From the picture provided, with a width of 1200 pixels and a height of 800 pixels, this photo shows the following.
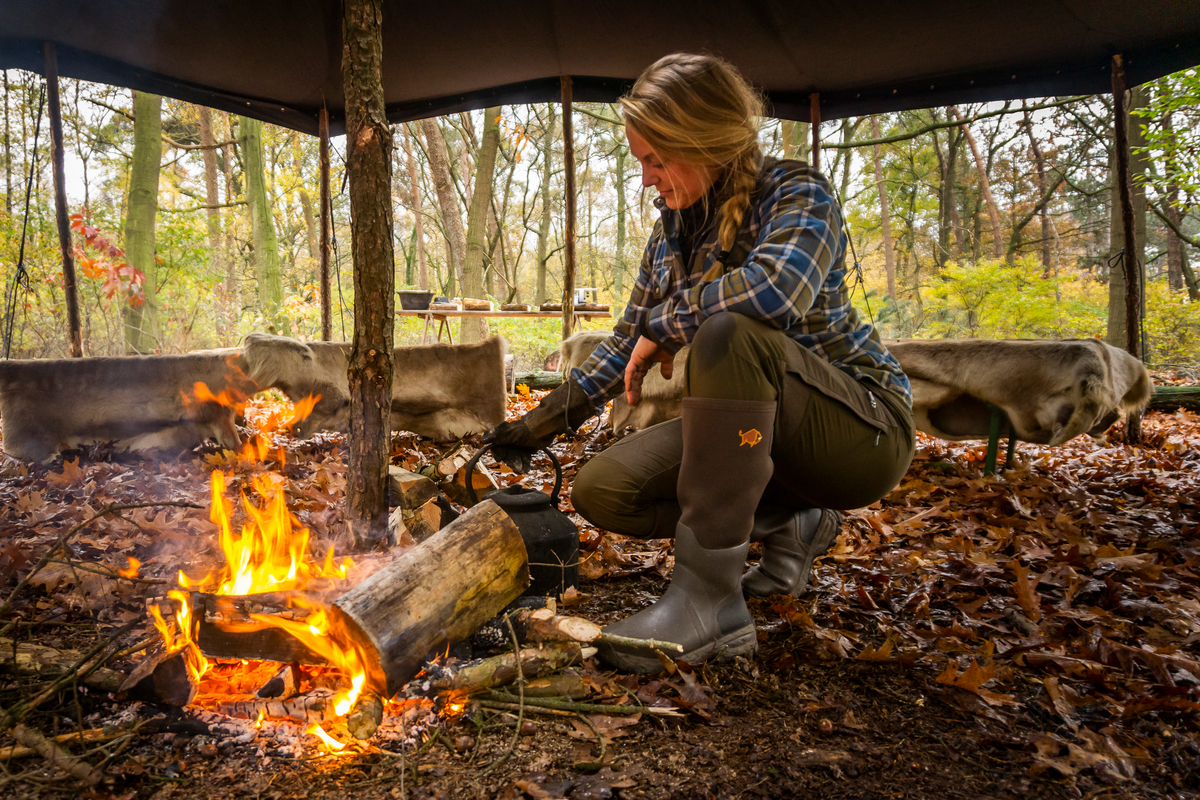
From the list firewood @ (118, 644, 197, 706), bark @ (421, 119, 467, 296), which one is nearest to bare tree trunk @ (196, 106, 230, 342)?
bark @ (421, 119, 467, 296)

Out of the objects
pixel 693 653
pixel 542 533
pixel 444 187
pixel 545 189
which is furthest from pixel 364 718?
pixel 545 189

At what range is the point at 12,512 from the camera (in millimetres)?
2789

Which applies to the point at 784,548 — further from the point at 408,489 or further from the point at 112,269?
the point at 112,269

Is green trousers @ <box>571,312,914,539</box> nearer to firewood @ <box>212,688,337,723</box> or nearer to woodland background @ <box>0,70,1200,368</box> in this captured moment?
firewood @ <box>212,688,337,723</box>

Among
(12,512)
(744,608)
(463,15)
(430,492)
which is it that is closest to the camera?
(744,608)

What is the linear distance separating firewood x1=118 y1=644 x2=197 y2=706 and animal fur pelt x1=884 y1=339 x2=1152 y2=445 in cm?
381

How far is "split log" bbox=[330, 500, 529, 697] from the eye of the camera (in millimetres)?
1239

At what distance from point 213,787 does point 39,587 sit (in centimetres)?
140

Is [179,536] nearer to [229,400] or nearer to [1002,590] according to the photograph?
[229,400]

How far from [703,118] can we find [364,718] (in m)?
1.66

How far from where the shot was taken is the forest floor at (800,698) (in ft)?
3.76

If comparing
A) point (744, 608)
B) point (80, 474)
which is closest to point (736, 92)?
point (744, 608)

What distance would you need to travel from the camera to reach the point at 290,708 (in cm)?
129

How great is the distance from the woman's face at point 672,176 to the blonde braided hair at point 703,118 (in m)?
0.02
